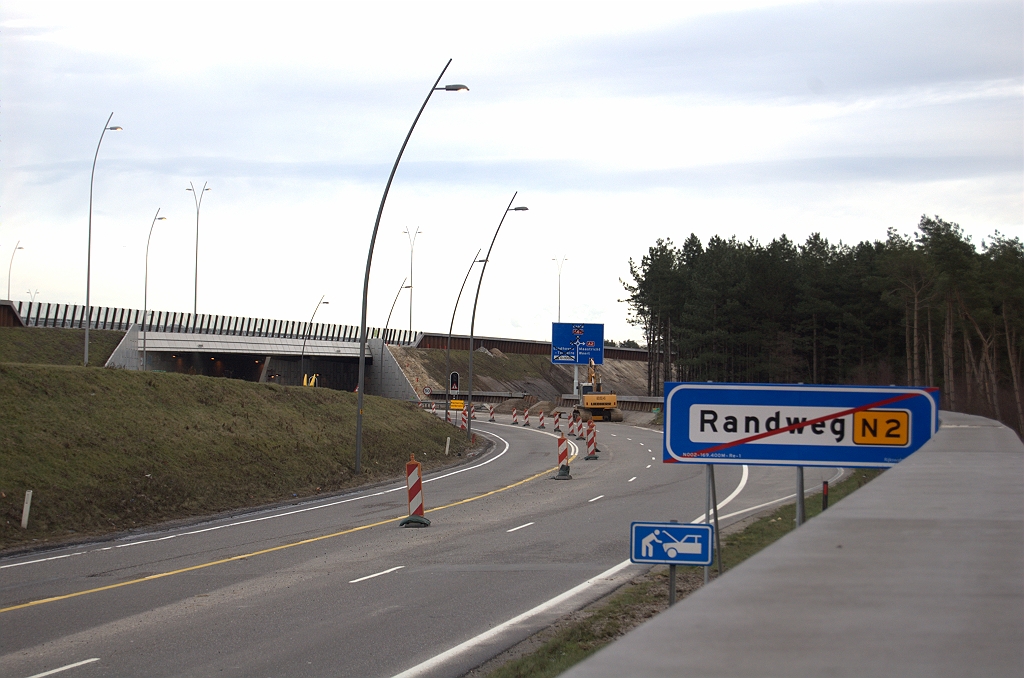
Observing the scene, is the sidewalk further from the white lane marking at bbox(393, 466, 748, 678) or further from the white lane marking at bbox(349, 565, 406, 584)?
the white lane marking at bbox(349, 565, 406, 584)

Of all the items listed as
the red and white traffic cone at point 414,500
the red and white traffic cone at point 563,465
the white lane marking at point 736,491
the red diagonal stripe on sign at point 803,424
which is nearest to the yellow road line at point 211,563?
the red and white traffic cone at point 414,500

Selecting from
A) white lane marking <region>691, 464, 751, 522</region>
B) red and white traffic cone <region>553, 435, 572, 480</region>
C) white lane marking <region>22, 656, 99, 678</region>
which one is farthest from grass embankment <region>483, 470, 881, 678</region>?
red and white traffic cone <region>553, 435, 572, 480</region>

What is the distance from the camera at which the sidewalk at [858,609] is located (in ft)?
7.77

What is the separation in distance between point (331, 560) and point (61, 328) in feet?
218

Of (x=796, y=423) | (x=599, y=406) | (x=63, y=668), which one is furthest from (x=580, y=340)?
(x=63, y=668)

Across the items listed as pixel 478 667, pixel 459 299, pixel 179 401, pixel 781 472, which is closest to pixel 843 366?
pixel 459 299

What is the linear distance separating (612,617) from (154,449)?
17.4 m

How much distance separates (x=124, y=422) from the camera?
26.0m

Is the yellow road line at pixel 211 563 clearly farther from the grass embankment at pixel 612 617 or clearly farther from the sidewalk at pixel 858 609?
the sidewalk at pixel 858 609

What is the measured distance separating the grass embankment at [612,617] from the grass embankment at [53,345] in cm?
5750

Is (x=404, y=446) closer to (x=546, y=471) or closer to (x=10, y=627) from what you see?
(x=546, y=471)

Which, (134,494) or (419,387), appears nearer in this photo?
(134,494)

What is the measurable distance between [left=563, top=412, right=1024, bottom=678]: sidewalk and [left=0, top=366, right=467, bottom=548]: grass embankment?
1703 cm

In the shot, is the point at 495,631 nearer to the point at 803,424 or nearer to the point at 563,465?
the point at 803,424
